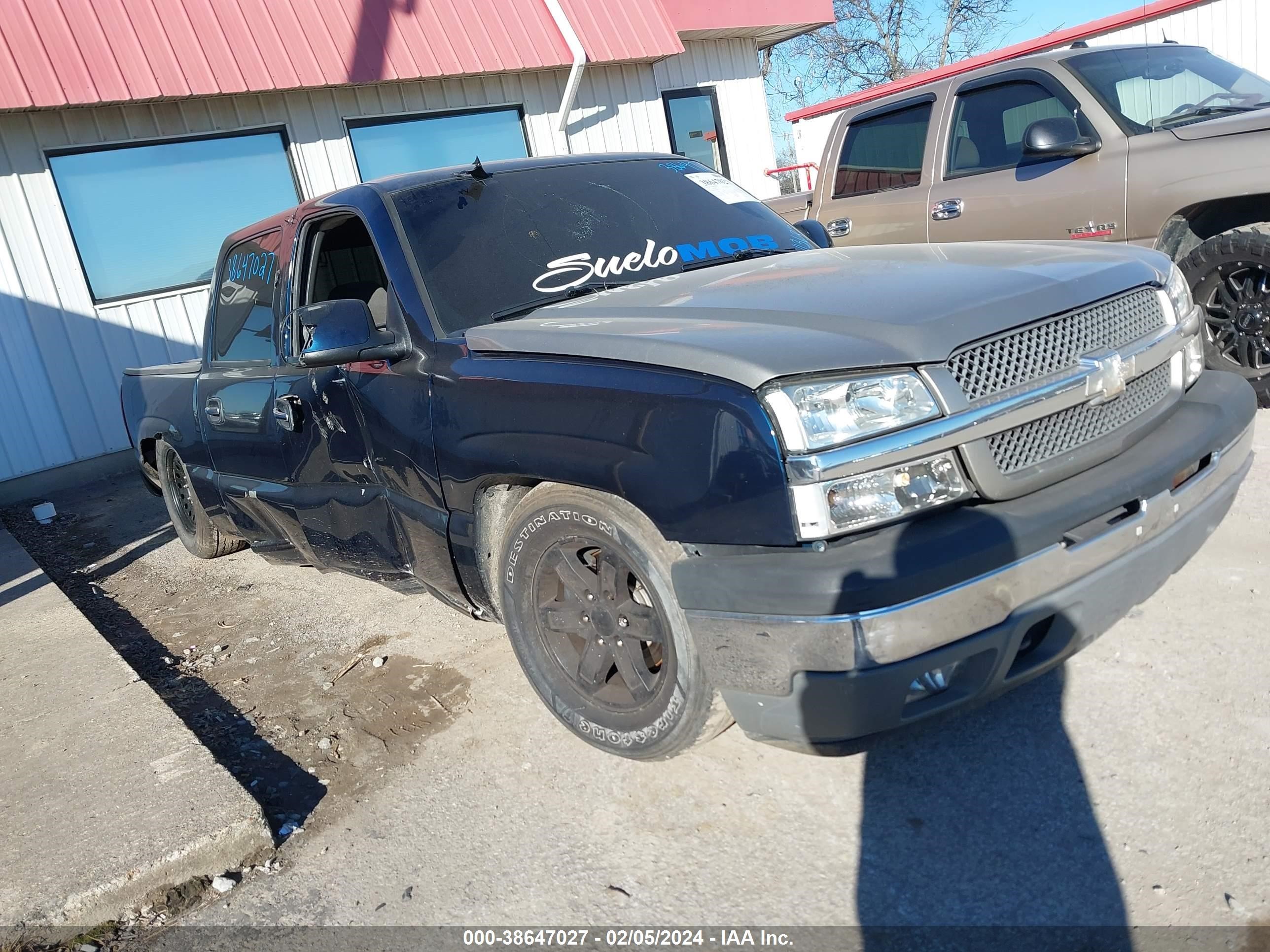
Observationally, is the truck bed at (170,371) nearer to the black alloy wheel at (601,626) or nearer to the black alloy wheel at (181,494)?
the black alloy wheel at (181,494)

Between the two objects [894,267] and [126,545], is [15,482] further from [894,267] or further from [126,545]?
[894,267]

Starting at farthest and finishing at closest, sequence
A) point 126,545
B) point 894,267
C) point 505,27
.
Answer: point 505,27 → point 126,545 → point 894,267

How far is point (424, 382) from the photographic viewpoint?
3168 mm

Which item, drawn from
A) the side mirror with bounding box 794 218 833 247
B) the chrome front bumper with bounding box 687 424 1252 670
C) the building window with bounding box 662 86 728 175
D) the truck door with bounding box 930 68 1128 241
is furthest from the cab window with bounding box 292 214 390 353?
the building window with bounding box 662 86 728 175

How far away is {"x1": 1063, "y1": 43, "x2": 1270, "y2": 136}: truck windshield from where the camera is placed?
5344mm

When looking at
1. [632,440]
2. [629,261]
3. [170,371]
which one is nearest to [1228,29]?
[629,261]

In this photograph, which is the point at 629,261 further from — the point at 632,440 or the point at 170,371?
the point at 170,371

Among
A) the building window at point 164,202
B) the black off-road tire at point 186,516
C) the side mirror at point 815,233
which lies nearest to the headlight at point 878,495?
the side mirror at point 815,233

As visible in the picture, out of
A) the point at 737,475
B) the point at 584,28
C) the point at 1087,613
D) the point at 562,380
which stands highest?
the point at 584,28

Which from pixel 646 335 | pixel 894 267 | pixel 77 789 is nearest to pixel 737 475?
pixel 646 335

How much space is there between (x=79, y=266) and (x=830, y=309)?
27.5ft

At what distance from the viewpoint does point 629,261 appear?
3527mm

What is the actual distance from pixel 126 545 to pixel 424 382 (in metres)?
4.76

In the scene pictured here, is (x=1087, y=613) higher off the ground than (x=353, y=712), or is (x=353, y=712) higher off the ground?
(x=1087, y=613)
